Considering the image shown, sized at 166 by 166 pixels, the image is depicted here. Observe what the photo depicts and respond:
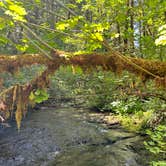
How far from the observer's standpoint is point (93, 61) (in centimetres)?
297

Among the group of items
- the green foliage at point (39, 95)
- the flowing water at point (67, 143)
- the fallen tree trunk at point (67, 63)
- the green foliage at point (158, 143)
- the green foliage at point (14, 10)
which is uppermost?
the green foliage at point (14, 10)

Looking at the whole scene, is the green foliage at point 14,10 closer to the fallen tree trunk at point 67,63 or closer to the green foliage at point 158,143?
the fallen tree trunk at point 67,63

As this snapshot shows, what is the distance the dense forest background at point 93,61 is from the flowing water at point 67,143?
0.64 metres

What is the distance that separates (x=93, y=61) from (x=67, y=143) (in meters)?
4.44

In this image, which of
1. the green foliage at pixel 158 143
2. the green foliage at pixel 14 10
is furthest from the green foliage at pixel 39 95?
the green foliage at pixel 158 143

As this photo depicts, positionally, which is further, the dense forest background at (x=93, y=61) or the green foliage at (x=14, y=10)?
the dense forest background at (x=93, y=61)

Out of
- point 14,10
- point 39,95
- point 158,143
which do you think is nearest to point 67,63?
point 39,95

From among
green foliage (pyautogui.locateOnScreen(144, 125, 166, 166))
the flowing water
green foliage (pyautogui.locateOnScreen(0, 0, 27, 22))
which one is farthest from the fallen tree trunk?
the flowing water

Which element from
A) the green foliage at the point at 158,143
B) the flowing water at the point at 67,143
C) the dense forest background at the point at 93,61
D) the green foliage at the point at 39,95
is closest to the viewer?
the dense forest background at the point at 93,61

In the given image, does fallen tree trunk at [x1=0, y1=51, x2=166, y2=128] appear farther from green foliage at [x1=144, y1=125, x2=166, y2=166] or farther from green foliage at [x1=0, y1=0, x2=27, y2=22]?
green foliage at [x1=144, y1=125, x2=166, y2=166]

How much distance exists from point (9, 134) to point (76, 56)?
5.39m

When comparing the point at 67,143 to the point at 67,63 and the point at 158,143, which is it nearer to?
the point at 158,143

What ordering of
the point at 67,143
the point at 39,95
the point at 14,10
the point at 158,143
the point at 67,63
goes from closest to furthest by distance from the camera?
the point at 14,10, the point at 67,63, the point at 39,95, the point at 158,143, the point at 67,143

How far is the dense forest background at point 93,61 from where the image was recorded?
283 centimetres
